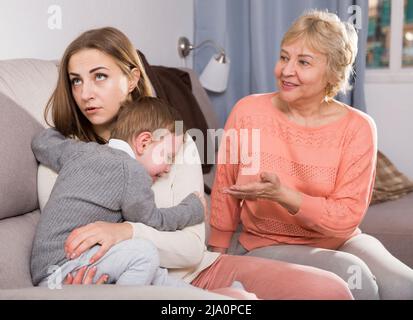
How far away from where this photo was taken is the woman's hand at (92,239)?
1107mm

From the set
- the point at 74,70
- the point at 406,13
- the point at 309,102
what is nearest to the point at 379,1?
the point at 406,13

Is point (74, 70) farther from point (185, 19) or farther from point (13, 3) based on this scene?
point (185, 19)

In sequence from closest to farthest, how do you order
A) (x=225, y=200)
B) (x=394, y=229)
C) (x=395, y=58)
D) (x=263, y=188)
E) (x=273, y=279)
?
(x=273, y=279), (x=263, y=188), (x=225, y=200), (x=394, y=229), (x=395, y=58)

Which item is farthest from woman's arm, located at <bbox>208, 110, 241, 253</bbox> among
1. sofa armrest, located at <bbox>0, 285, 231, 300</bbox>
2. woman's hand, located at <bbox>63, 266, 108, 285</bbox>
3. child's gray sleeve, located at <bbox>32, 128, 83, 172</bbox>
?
sofa armrest, located at <bbox>0, 285, 231, 300</bbox>

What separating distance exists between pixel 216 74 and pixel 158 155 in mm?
1742

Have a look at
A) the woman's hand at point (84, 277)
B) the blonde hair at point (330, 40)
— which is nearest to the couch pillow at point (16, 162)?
the woman's hand at point (84, 277)

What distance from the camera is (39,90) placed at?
142cm

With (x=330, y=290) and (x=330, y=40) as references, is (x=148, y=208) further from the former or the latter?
(x=330, y=40)

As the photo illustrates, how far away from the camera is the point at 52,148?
50.2 inches

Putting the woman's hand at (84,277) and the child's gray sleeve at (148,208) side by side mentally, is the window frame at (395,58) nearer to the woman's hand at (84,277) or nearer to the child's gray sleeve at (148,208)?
the child's gray sleeve at (148,208)

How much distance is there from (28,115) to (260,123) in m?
0.67

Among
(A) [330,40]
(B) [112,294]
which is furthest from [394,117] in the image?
(B) [112,294]

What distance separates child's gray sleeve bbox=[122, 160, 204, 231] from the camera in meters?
1.17
